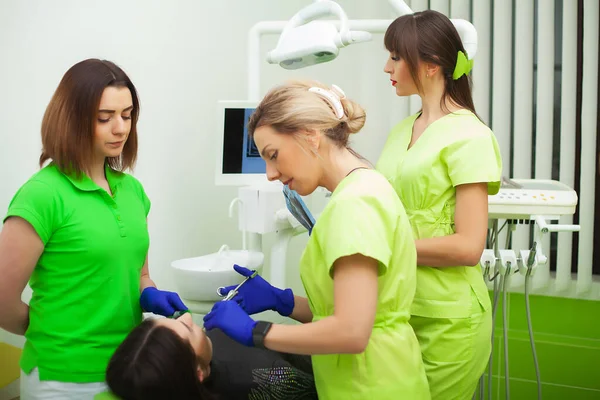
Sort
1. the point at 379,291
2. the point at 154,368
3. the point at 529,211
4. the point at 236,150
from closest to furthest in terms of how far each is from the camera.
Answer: the point at 379,291, the point at 154,368, the point at 529,211, the point at 236,150

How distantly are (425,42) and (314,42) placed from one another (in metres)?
0.46

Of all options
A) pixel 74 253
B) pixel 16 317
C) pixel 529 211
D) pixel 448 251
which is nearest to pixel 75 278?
pixel 74 253

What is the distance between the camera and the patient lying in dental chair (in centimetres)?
122

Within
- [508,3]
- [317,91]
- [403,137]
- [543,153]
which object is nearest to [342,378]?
[317,91]

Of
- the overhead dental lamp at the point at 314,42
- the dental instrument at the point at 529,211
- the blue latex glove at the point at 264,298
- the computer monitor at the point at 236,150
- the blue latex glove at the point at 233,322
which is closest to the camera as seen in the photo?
the blue latex glove at the point at 233,322

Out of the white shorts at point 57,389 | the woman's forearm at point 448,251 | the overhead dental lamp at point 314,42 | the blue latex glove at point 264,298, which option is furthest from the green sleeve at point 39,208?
the overhead dental lamp at point 314,42

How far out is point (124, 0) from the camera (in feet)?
6.98

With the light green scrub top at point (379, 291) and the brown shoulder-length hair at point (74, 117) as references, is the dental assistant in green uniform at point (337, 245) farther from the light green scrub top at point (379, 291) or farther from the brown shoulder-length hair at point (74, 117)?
the brown shoulder-length hair at point (74, 117)

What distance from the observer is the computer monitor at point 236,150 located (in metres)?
2.16

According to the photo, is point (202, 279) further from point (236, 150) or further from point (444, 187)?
point (444, 187)

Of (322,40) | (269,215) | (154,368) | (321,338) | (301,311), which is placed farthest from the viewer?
(269,215)

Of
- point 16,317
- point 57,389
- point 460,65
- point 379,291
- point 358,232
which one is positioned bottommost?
point 57,389

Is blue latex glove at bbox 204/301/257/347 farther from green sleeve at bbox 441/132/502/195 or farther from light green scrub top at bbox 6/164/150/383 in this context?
green sleeve at bbox 441/132/502/195

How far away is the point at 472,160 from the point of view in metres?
1.42
